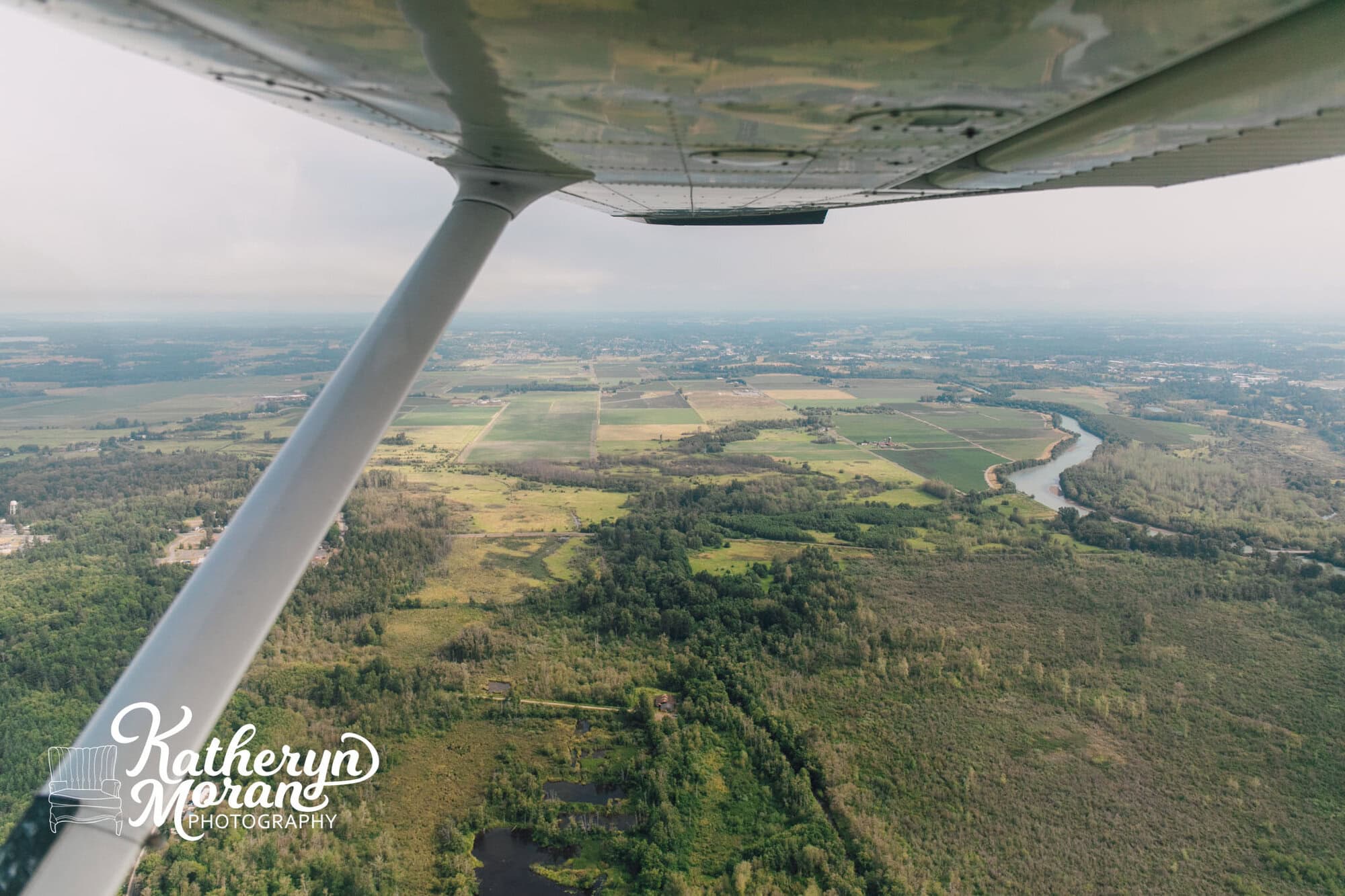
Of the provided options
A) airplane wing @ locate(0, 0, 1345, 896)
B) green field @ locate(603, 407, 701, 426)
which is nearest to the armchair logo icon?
airplane wing @ locate(0, 0, 1345, 896)

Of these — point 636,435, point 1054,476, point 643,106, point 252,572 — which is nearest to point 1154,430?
point 1054,476

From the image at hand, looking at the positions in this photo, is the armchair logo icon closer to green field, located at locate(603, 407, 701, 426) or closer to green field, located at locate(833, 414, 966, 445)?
green field, located at locate(833, 414, 966, 445)

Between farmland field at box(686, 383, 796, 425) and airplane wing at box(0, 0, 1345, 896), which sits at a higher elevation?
airplane wing at box(0, 0, 1345, 896)

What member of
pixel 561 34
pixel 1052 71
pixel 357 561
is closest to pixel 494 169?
pixel 561 34

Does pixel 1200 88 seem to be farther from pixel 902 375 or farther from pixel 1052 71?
pixel 902 375

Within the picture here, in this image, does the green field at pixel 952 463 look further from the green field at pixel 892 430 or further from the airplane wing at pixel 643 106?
the airplane wing at pixel 643 106

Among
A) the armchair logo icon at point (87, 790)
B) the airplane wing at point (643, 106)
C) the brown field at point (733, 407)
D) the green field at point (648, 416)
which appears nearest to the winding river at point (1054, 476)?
the brown field at point (733, 407)
